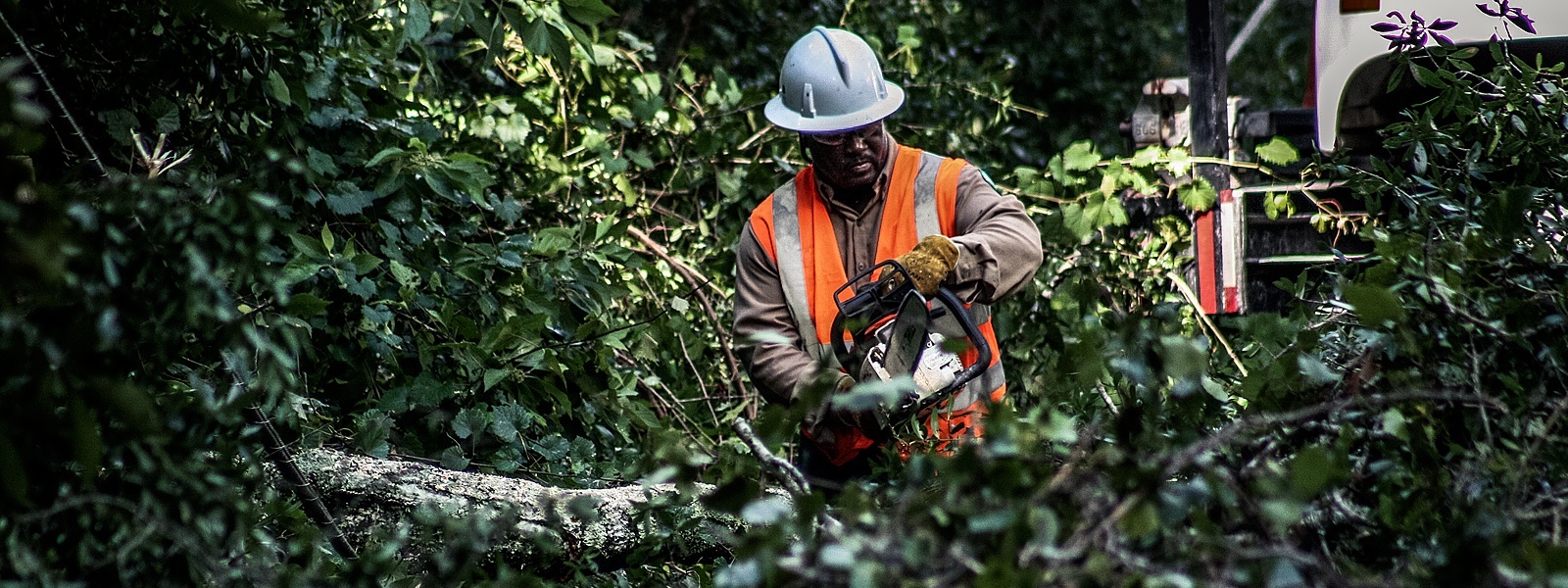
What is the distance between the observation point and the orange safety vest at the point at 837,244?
10.7 ft

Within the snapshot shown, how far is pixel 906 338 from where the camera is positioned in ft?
9.50

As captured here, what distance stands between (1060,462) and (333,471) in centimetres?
163

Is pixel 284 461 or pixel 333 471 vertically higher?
pixel 284 461

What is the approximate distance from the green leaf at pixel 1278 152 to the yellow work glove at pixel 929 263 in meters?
1.78

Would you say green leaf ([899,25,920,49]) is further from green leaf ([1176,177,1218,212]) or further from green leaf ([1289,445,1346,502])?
green leaf ([1289,445,1346,502])

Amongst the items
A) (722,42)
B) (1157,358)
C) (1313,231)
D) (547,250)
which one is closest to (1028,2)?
(722,42)

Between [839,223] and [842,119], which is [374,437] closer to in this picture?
[839,223]

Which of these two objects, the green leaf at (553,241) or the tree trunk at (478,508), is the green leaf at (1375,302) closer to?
the tree trunk at (478,508)

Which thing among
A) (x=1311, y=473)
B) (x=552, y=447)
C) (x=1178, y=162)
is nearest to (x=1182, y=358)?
(x=1311, y=473)

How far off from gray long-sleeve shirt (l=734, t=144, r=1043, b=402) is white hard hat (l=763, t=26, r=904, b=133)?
0.15 metres

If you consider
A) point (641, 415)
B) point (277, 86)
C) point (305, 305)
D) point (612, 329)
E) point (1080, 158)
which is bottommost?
point (641, 415)

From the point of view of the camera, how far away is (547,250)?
155 inches

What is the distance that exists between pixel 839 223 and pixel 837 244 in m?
0.07

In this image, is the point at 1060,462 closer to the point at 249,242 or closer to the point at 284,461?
the point at 249,242
